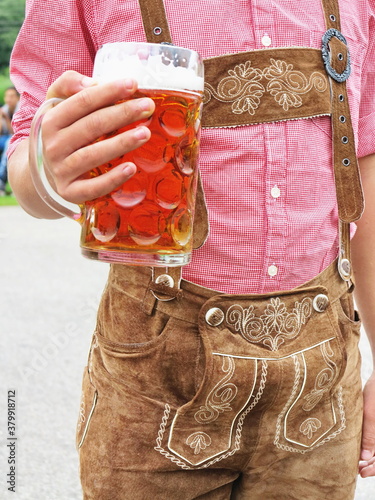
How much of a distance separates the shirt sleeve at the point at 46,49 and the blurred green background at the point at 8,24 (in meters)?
19.3

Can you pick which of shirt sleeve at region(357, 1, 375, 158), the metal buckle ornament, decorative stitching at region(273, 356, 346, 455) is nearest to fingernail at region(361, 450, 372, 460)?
decorative stitching at region(273, 356, 346, 455)

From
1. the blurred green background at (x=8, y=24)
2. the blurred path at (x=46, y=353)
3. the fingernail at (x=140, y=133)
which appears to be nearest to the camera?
the fingernail at (x=140, y=133)

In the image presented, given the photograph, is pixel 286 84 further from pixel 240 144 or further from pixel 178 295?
pixel 178 295

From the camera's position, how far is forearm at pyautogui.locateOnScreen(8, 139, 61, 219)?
1197mm

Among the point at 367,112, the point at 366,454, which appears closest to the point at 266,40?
the point at 367,112

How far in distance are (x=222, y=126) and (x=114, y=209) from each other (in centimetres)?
35

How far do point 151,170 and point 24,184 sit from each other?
12.3 inches

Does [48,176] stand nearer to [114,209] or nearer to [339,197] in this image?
[114,209]

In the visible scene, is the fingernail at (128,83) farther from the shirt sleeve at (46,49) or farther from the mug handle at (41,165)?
the shirt sleeve at (46,49)

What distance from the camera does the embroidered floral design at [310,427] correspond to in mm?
1353

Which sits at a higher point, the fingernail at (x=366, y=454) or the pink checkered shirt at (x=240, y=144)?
the pink checkered shirt at (x=240, y=144)

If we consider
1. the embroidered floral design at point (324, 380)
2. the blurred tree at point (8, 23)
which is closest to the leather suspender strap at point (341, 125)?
the embroidered floral design at point (324, 380)

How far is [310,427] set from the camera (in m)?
1.36

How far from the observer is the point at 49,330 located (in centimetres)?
482
